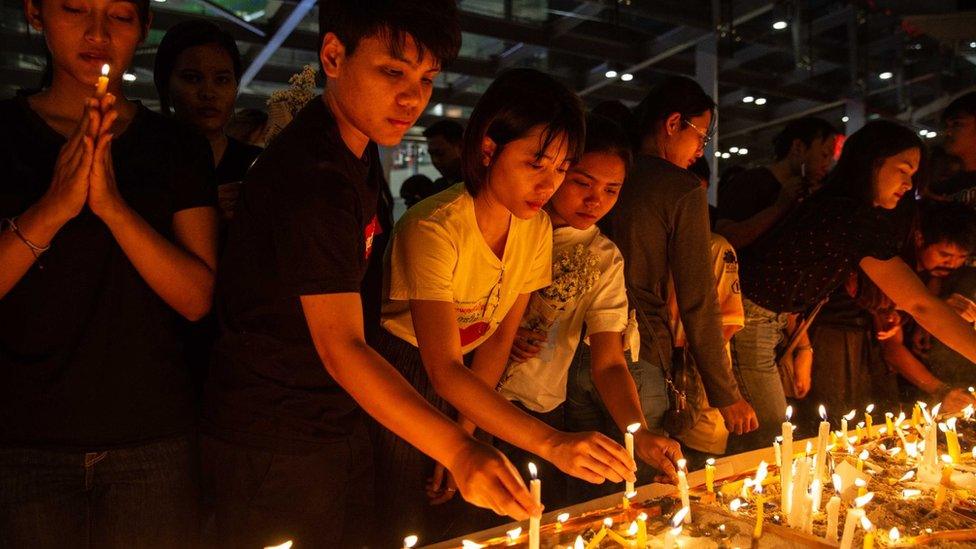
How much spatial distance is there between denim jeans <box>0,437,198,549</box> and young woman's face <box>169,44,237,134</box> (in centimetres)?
106

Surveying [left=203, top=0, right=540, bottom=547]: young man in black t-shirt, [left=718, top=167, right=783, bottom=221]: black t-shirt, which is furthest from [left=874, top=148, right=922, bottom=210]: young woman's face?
[left=203, top=0, right=540, bottom=547]: young man in black t-shirt

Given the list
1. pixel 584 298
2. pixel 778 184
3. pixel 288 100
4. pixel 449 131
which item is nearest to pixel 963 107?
pixel 778 184

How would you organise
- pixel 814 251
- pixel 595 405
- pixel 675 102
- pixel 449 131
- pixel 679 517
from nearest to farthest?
pixel 679 517
pixel 595 405
pixel 675 102
pixel 814 251
pixel 449 131

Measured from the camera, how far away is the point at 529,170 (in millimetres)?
1739

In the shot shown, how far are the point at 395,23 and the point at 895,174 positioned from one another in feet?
7.23

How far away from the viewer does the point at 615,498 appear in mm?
1666

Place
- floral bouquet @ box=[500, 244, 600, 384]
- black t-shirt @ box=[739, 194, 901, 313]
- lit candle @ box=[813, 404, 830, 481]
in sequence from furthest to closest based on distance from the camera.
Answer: black t-shirt @ box=[739, 194, 901, 313] → floral bouquet @ box=[500, 244, 600, 384] → lit candle @ box=[813, 404, 830, 481]

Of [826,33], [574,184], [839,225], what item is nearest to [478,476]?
[574,184]

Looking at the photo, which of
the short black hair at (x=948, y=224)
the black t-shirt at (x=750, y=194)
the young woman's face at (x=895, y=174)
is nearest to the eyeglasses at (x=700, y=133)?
the young woman's face at (x=895, y=174)

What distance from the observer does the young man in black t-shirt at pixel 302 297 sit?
1.30 m

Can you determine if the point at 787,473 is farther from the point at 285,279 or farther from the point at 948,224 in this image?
the point at 948,224

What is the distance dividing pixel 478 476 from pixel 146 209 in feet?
2.91

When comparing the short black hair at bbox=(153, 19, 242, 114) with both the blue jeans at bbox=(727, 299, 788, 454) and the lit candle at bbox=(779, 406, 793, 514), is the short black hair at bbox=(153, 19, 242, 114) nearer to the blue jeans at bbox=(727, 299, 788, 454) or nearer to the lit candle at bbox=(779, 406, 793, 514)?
the lit candle at bbox=(779, 406, 793, 514)

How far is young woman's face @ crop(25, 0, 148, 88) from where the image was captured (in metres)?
1.42
